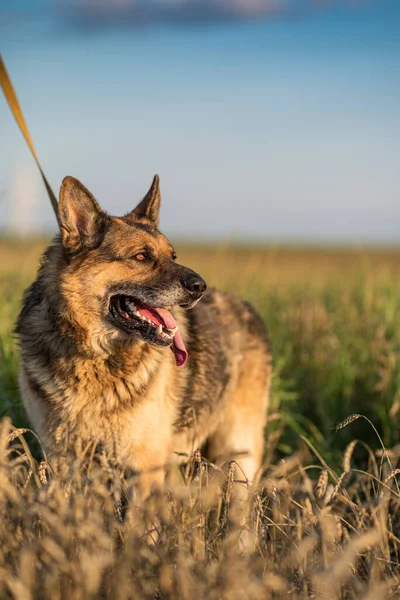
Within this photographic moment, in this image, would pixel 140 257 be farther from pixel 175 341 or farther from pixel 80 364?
pixel 80 364

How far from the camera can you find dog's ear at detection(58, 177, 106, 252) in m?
3.64

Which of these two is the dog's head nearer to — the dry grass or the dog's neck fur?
the dog's neck fur

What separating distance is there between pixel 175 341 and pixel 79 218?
0.97 metres

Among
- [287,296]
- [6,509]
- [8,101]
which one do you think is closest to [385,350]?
[287,296]

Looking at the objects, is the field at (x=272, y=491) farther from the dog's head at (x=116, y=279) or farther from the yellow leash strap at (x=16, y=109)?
the yellow leash strap at (x=16, y=109)

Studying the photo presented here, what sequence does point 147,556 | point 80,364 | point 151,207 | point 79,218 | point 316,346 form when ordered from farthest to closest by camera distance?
point 316,346, point 151,207, point 79,218, point 80,364, point 147,556

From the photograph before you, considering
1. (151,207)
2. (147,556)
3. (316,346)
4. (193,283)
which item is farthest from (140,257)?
(316,346)

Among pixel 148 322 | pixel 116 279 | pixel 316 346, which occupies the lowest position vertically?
pixel 316 346

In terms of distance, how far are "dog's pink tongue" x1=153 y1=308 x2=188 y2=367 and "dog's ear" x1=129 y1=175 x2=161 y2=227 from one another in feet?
2.58

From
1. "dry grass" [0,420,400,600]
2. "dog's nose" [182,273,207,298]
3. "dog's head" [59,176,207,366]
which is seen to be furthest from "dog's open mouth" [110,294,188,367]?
"dry grass" [0,420,400,600]

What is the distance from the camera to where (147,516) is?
222 cm

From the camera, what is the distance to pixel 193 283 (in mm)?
3688

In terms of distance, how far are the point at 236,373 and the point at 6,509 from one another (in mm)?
2761

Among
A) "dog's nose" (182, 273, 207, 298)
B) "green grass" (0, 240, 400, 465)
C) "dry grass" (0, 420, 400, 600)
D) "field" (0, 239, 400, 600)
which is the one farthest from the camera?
"green grass" (0, 240, 400, 465)
